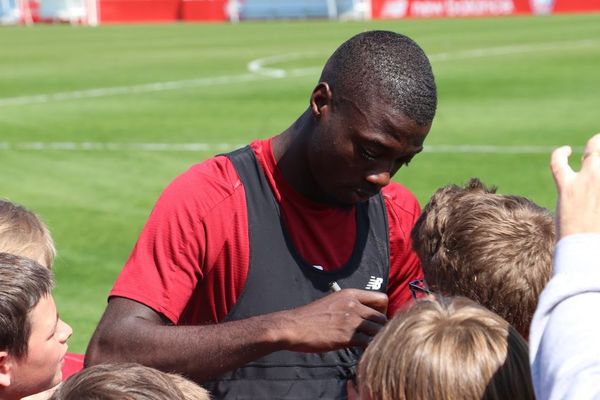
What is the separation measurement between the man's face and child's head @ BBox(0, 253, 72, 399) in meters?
0.97

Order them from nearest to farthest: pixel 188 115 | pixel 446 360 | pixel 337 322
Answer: pixel 446 360 < pixel 337 322 < pixel 188 115

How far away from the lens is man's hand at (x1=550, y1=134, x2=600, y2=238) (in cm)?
234

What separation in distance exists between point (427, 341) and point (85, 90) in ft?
57.3

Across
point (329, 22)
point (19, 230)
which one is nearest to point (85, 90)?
point (19, 230)

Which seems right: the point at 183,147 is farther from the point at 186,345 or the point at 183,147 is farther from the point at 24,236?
the point at 186,345

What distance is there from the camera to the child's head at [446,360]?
2539 mm

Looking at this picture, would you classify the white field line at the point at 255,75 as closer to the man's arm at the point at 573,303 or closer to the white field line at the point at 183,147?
the white field line at the point at 183,147

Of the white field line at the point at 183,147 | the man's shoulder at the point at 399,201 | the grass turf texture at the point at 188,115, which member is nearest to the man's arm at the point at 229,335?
the man's shoulder at the point at 399,201

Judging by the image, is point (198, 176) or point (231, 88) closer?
point (198, 176)

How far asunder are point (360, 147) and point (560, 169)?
1.60m

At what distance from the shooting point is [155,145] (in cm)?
1379

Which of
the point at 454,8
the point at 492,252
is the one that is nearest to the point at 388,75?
the point at 492,252

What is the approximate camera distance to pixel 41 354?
3.56 m

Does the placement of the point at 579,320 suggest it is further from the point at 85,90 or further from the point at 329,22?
the point at 329,22
